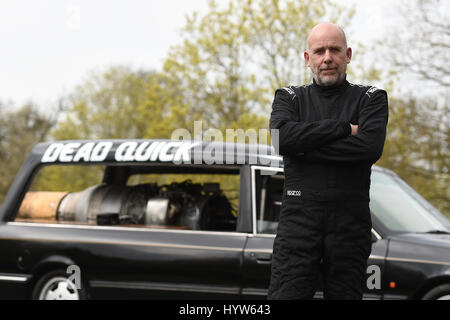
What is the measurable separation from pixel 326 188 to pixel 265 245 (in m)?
2.26

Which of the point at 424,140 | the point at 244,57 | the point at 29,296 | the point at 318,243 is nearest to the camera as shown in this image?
the point at 318,243

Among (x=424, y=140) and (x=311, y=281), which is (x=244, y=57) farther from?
(x=311, y=281)

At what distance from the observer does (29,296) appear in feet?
19.1

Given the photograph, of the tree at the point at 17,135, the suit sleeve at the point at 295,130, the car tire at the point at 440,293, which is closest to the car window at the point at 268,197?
the car tire at the point at 440,293

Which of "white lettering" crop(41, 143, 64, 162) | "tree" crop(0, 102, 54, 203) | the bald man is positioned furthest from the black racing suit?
"tree" crop(0, 102, 54, 203)

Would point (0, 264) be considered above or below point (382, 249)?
below

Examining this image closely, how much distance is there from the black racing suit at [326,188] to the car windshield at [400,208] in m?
2.15

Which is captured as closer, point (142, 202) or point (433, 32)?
point (142, 202)

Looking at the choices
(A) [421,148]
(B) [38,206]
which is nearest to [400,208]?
(B) [38,206]

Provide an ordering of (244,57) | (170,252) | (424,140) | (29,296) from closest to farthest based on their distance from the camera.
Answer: (170,252), (29,296), (424,140), (244,57)

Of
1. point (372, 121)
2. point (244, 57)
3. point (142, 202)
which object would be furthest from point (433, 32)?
point (372, 121)

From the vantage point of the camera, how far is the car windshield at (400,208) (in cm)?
527

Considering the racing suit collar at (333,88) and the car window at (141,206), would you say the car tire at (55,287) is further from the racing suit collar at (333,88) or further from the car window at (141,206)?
the racing suit collar at (333,88)

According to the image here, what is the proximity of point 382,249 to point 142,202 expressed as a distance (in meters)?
2.30
